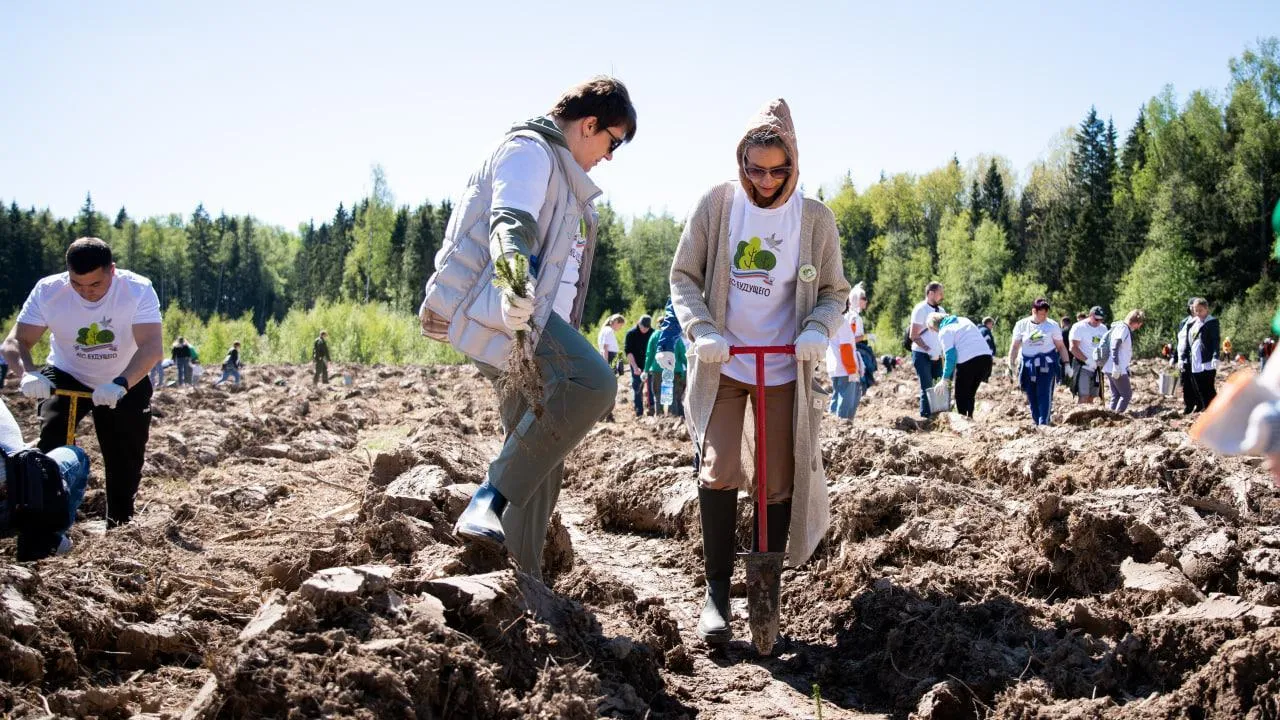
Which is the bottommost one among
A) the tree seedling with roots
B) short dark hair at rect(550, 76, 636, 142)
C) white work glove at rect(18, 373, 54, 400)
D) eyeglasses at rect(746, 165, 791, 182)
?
white work glove at rect(18, 373, 54, 400)

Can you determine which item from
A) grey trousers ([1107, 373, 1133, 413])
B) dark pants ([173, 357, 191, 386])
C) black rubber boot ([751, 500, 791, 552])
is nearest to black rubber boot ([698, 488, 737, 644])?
black rubber boot ([751, 500, 791, 552])

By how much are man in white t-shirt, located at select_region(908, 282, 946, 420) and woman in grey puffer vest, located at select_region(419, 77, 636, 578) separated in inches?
340

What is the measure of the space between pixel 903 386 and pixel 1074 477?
16.2m

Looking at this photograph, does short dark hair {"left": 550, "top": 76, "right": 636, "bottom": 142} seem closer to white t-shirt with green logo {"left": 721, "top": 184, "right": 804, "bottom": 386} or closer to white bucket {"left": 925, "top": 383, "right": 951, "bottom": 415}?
white t-shirt with green logo {"left": 721, "top": 184, "right": 804, "bottom": 386}

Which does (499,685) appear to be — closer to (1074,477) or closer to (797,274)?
(797,274)

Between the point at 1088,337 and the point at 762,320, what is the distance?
10962mm

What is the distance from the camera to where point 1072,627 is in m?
3.61

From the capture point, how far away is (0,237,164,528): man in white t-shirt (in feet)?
17.3

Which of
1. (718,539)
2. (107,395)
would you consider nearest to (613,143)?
(718,539)

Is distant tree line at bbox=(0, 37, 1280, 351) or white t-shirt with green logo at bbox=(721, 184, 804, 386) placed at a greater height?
distant tree line at bbox=(0, 37, 1280, 351)

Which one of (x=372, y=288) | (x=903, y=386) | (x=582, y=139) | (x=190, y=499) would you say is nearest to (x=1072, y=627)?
(x=582, y=139)

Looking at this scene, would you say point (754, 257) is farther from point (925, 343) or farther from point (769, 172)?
point (925, 343)

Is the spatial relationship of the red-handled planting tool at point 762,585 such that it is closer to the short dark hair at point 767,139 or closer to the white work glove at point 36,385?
the short dark hair at point 767,139

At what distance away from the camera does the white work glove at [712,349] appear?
3760 mm
